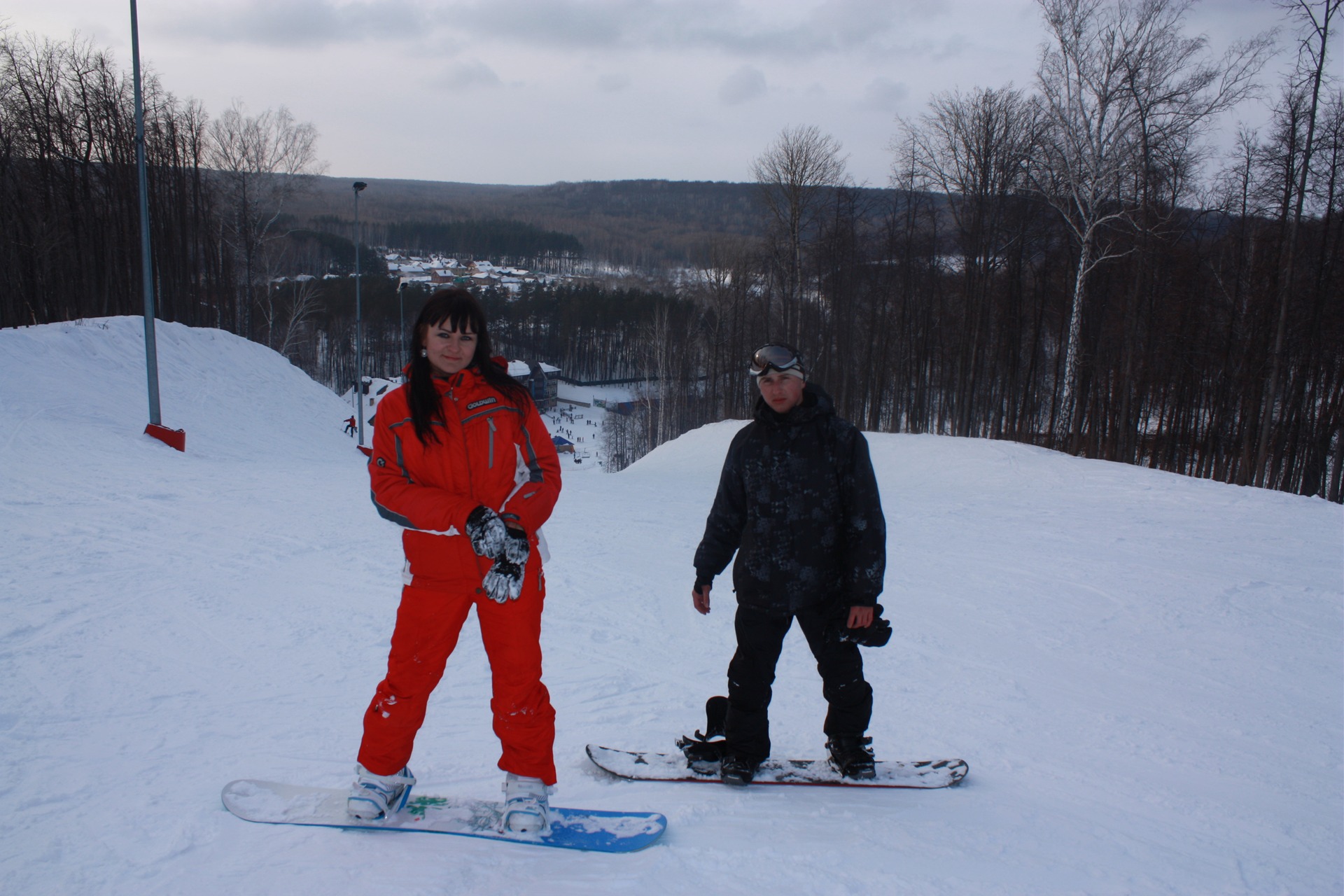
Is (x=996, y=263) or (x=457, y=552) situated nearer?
(x=457, y=552)

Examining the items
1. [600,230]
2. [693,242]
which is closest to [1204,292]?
[693,242]

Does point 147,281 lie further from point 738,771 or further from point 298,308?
point 298,308

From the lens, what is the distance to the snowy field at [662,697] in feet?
6.54

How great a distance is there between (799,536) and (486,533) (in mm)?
1053

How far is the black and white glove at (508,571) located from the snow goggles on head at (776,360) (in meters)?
0.96

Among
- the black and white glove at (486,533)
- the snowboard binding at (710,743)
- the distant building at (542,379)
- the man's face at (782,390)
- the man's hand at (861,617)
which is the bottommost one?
the distant building at (542,379)

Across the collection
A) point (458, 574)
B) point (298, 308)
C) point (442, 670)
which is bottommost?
point (442, 670)

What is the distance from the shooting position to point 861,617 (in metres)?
2.31

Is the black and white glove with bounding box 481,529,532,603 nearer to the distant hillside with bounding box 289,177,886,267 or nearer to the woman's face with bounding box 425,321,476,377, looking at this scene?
the woman's face with bounding box 425,321,476,377

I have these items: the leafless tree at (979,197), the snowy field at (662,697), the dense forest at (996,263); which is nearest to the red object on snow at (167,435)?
the snowy field at (662,697)

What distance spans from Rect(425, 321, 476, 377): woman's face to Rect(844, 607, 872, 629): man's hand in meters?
1.51

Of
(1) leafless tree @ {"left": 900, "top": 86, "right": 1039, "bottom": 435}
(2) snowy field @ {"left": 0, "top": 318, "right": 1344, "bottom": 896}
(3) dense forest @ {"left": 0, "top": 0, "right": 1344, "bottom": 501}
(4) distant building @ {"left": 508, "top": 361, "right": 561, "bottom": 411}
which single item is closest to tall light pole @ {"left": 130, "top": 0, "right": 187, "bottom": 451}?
(2) snowy field @ {"left": 0, "top": 318, "right": 1344, "bottom": 896}

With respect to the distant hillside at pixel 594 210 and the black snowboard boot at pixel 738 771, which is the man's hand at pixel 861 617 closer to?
the black snowboard boot at pixel 738 771

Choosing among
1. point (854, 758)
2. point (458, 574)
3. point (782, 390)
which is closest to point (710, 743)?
point (854, 758)
